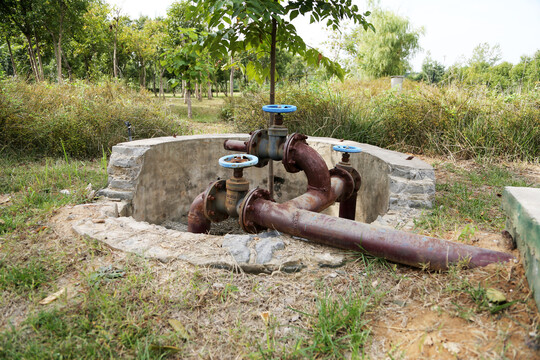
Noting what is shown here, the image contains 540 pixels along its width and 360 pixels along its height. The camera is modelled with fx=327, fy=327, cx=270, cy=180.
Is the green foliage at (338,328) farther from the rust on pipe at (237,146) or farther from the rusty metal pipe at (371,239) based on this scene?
the rust on pipe at (237,146)

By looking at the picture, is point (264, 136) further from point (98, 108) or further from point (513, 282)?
point (98, 108)

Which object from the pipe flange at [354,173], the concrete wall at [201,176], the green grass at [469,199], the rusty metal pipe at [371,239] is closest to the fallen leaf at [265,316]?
the rusty metal pipe at [371,239]

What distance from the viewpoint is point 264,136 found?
122 inches

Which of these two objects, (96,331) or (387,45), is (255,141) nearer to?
(96,331)

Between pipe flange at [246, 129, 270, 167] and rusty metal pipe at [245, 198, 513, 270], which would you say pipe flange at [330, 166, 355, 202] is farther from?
rusty metal pipe at [245, 198, 513, 270]

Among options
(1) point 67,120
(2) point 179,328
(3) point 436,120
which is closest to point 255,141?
(2) point 179,328

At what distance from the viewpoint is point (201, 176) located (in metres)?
4.80

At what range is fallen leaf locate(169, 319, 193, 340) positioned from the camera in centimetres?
146

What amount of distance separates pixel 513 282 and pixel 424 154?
399 cm

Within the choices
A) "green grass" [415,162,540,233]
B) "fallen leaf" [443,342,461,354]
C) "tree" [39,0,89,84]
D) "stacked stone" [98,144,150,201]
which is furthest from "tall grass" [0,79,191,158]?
"tree" [39,0,89,84]

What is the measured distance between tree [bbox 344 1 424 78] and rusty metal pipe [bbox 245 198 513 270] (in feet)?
76.3

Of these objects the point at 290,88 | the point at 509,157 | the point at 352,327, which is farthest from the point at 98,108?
the point at 509,157

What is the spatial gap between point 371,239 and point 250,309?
0.81 meters

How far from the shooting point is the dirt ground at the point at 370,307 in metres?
1.31
